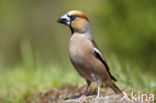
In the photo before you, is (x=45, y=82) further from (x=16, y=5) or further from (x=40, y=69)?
(x=16, y=5)

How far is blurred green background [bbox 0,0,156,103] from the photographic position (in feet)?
24.0

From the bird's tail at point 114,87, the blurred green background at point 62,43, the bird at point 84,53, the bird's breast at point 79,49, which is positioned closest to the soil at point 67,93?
the bird's tail at point 114,87

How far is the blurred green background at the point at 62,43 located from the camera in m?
7.32

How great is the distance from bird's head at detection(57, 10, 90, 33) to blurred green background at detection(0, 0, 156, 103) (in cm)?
128

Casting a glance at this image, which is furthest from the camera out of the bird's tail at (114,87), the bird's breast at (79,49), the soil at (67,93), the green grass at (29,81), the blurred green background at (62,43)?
the blurred green background at (62,43)

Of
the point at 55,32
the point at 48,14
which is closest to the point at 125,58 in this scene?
the point at 55,32

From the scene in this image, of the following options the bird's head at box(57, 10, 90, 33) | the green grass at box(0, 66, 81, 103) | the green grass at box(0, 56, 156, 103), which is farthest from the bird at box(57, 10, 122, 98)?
the green grass at box(0, 66, 81, 103)

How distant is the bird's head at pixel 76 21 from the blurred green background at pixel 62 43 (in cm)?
128

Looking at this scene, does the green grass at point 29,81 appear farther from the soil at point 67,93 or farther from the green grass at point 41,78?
the soil at point 67,93

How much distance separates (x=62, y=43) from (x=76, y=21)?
14.7 metres

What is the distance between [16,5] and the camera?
67.6ft

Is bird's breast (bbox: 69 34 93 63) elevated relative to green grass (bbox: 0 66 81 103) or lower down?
elevated

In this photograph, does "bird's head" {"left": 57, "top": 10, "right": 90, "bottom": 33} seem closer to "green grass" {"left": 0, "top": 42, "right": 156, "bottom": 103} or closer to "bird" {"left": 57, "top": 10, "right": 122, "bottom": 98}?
"bird" {"left": 57, "top": 10, "right": 122, "bottom": 98}

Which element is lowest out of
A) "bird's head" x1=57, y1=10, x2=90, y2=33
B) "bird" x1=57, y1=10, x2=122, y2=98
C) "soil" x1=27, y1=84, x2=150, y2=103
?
"soil" x1=27, y1=84, x2=150, y2=103
